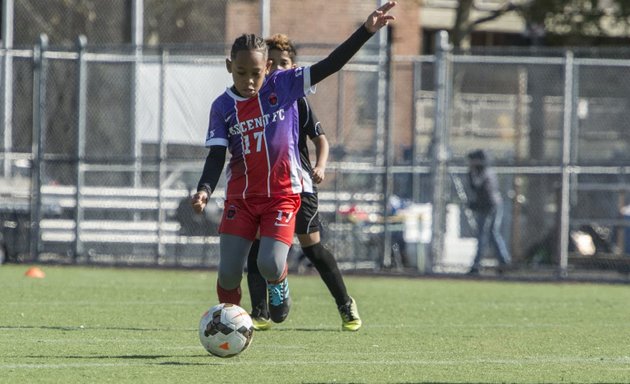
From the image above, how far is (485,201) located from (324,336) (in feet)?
30.5

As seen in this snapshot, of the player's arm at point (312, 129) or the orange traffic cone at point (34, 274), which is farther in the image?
the orange traffic cone at point (34, 274)

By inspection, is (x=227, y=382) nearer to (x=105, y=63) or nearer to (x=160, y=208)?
(x=160, y=208)

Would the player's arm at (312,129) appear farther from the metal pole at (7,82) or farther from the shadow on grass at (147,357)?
the metal pole at (7,82)

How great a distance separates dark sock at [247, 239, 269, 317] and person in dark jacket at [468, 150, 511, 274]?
855 cm

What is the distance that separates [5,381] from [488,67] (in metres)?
18.9

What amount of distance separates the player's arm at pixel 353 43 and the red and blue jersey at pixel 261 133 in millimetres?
129

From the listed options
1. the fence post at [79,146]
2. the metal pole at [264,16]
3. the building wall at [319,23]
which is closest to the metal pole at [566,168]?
the building wall at [319,23]

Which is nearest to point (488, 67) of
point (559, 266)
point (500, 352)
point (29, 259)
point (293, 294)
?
point (559, 266)

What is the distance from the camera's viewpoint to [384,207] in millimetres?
17203

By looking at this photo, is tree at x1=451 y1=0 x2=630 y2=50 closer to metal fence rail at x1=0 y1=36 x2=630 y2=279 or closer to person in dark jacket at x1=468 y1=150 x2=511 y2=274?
metal fence rail at x1=0 y1=36 x2=630 y2=279

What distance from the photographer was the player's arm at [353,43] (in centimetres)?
740

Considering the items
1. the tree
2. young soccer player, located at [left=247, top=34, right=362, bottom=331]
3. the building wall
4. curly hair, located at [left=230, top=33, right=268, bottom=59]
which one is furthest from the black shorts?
the tree

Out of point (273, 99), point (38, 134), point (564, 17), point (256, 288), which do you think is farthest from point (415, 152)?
point (273, 99)

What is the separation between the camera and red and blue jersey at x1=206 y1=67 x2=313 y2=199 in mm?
7895
